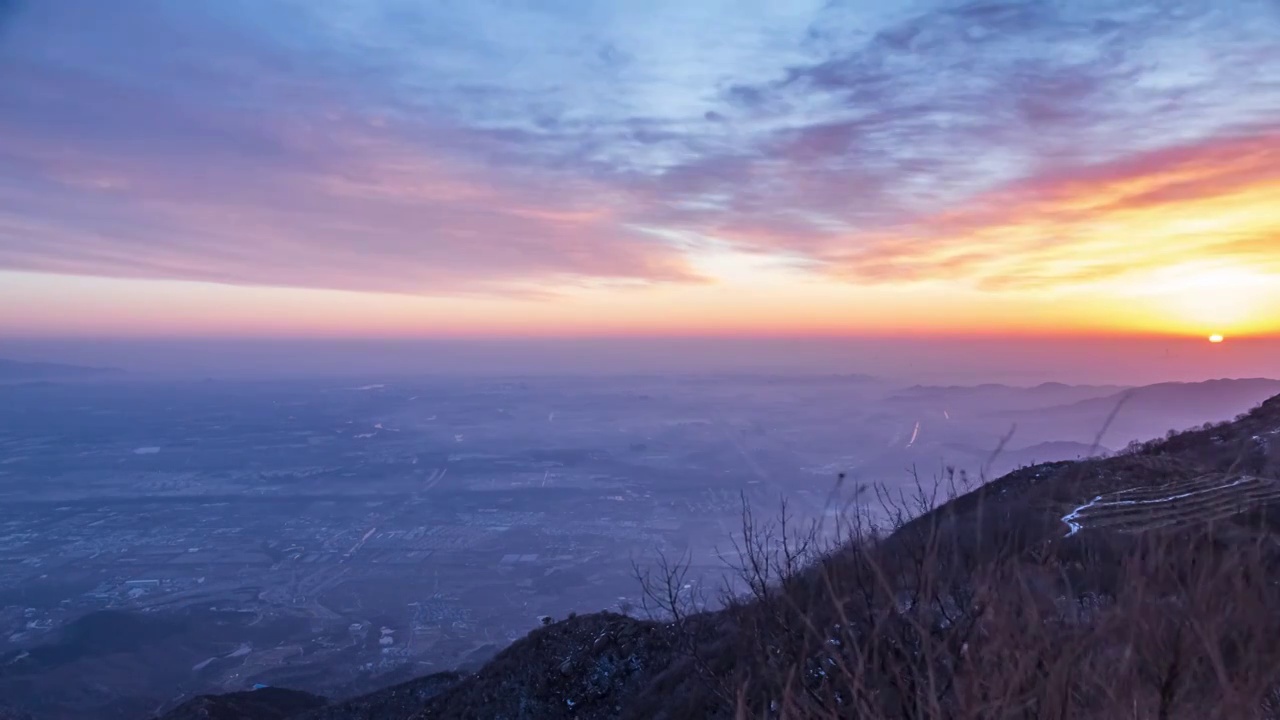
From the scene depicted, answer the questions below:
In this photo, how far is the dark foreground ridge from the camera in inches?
90.5

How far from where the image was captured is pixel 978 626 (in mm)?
2885

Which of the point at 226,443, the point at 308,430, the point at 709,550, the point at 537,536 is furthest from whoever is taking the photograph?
the point at 308,430

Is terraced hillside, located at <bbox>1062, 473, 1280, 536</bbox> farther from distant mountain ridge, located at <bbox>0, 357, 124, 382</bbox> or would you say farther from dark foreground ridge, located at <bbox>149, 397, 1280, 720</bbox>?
distant mountain ridge, located at <bbox>0, 357, 124, 382</bbox>

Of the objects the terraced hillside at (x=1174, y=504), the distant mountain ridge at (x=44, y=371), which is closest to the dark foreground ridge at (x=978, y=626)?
the terraced hillside at (x=1174, y=504)

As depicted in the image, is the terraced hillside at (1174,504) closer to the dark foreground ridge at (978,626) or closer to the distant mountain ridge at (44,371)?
the dark foreground ridge at (978,626)

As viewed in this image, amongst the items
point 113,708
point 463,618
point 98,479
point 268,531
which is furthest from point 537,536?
point 98,479

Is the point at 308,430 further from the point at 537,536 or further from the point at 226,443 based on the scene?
the point at 537,536

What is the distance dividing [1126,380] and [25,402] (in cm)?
18057

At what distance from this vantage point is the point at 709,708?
7273 mm

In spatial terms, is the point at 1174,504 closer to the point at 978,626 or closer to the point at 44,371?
the point at 978,626

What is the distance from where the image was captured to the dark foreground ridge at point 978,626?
230 centimetres

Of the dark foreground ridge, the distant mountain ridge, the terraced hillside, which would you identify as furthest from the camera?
the distant mountain ridge

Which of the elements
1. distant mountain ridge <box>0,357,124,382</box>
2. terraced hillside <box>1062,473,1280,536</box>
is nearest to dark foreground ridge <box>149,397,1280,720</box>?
terraced hillside <box>1062,473,1280,536</box>

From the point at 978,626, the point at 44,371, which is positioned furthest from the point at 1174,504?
the point at 44,371
